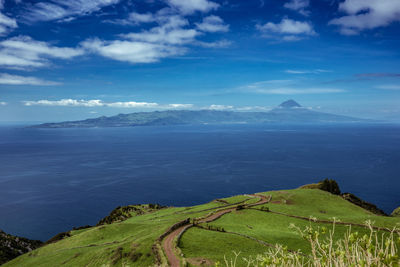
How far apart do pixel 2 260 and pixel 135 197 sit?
6277 cm

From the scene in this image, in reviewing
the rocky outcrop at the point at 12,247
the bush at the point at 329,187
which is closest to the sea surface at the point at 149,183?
the rocky outcrop at the point at 12,247

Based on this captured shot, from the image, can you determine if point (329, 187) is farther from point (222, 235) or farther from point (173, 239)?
point (173, 239)

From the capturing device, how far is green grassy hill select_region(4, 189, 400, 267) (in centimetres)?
3266

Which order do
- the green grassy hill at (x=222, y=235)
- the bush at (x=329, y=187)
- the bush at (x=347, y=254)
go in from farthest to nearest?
the bush at (x=329, y=187)
the green grassy hill at (x=222, y=235)
the bush at (x=347, y=254)

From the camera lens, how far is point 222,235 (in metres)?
36.4

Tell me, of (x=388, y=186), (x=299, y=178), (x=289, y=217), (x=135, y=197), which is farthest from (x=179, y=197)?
(x=388, y=186)

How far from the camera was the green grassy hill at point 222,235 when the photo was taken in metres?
32.7

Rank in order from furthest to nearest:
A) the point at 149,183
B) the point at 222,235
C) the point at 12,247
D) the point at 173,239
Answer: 1. the point at 149,183
2. the point at 12,247
3. the point at 222,235
4. the point at 173,239

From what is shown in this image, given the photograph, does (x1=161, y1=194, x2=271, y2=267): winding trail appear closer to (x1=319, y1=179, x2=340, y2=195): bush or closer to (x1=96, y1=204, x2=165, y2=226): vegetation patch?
(x1=319, y1=179, x2=340, y2=195): bush

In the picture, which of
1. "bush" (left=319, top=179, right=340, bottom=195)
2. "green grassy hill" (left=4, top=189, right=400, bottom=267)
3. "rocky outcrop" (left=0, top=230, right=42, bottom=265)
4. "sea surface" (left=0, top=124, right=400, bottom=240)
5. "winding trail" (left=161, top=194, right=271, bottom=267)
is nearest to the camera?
"winding trail" (left=161, top=194, right=271, bottom=267)

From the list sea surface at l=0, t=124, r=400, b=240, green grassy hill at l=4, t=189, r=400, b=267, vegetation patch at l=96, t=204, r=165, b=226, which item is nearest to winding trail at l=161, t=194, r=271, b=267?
green grassy hill at l=4, t=189, r=400, b=267

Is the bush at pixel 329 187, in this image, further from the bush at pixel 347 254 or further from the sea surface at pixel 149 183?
the bush at pixel 347 254

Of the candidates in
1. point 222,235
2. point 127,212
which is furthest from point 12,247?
point 222,235

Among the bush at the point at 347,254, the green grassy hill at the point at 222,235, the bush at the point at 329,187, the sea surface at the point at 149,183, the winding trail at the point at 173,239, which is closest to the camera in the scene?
the bush at the point at 347,254
